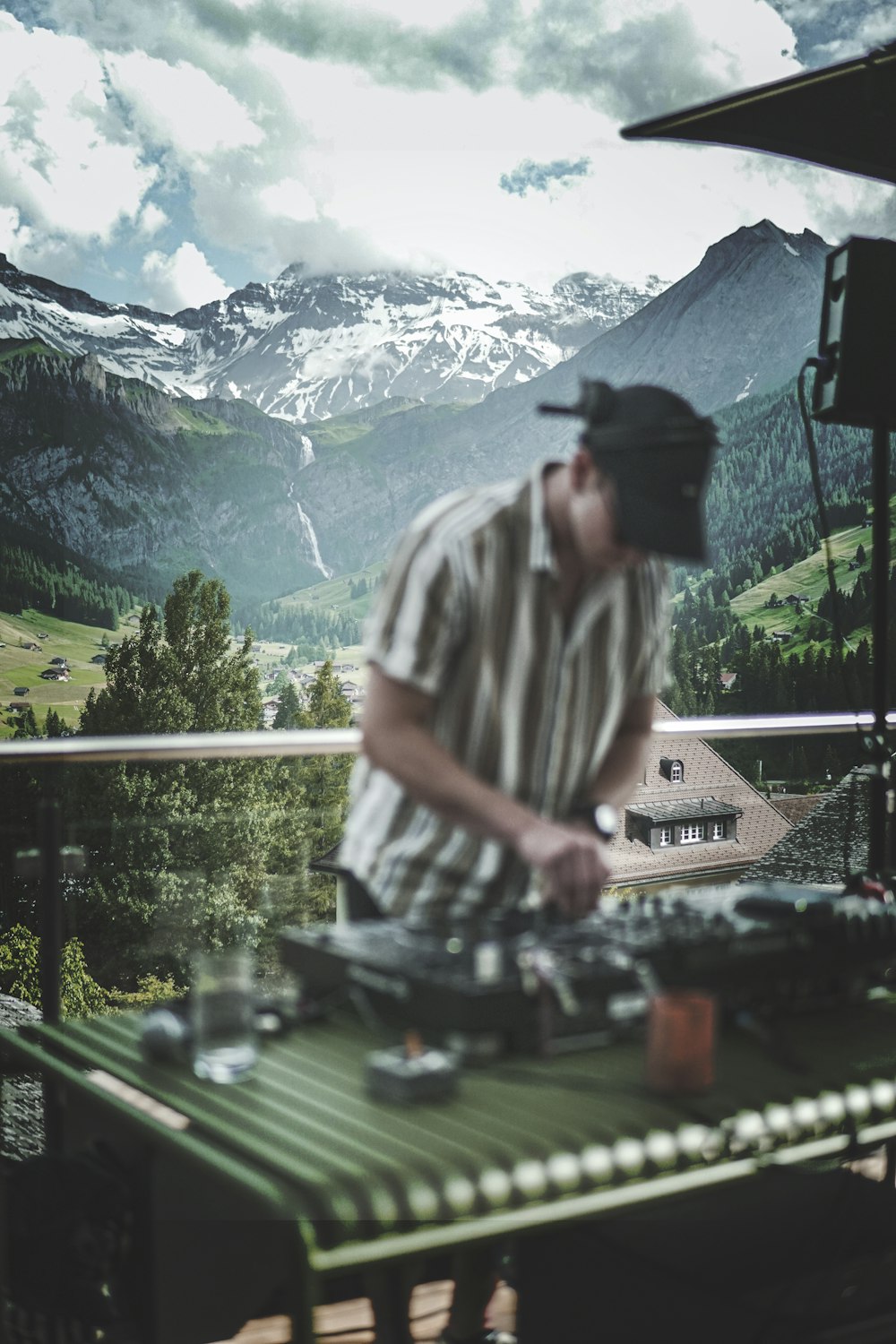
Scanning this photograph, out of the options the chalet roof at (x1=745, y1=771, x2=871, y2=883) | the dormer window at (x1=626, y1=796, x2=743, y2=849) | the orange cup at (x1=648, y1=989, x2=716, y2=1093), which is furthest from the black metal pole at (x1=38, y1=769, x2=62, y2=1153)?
the dormer window at (x1=626, y1=796, x2=743, y2=849)

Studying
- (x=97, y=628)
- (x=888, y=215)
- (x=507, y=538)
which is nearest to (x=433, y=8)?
(x=888, y=215)

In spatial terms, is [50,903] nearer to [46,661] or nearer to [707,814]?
[707,814]

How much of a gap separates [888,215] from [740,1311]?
31868 millimetres

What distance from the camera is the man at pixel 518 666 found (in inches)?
45.8

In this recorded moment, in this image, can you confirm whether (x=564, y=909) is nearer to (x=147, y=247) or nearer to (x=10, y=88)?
(x=10, y=88)

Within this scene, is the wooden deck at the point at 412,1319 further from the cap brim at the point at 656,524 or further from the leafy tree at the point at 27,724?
the leafy tree at the point at 27,724

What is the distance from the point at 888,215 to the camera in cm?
2920

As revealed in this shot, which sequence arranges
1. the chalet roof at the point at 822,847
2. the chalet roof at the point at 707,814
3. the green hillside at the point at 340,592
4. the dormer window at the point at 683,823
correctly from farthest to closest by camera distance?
the green hillside at the point at 340,592
the dormer window at the point at 683,823
the chalet roof at the point at 707,814
the chalet roof at the point at 822,847

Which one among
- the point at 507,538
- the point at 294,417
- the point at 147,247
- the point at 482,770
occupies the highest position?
the point at 147,247

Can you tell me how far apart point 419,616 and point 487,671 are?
112 millimetres

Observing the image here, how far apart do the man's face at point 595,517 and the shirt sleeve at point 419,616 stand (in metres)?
0.13

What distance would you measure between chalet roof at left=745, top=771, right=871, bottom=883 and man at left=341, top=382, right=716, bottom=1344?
174 cm

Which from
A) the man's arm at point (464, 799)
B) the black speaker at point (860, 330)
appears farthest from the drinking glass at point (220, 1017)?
the black speaker at point (860, 330)

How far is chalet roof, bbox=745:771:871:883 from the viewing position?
3.05 m
